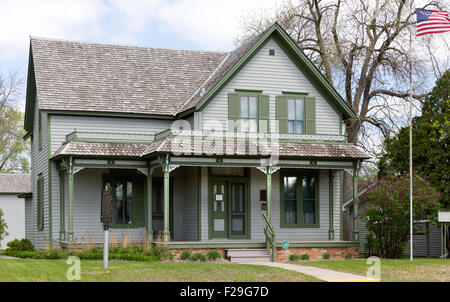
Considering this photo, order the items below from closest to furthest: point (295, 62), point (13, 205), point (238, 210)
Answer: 1. point (238, 210)
2. point (295, 62)
3. point (13, 205)

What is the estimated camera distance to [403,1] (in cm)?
3703

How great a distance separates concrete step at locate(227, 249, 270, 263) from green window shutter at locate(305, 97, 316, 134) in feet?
19.1

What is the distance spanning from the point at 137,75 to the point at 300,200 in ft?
28.4

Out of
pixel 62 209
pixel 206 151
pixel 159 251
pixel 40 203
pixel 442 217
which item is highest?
pixel 206 151

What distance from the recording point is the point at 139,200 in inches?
1118

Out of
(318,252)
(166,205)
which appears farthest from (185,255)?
(318,252)

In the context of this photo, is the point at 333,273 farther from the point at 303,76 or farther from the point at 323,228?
the point at 303,76

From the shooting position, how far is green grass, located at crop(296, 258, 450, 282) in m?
19.5

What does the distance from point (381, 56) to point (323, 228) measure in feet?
40.5

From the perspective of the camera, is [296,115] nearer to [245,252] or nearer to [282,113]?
[282,113]

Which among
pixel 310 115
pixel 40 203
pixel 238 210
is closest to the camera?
pixel 238 210

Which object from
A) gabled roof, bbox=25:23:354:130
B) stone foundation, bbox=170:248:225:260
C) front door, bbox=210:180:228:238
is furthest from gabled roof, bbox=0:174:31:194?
stone foundation, bbox=170:248:225:260

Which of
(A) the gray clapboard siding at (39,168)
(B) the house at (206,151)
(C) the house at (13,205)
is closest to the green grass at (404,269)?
(B) the house at (206,151)
